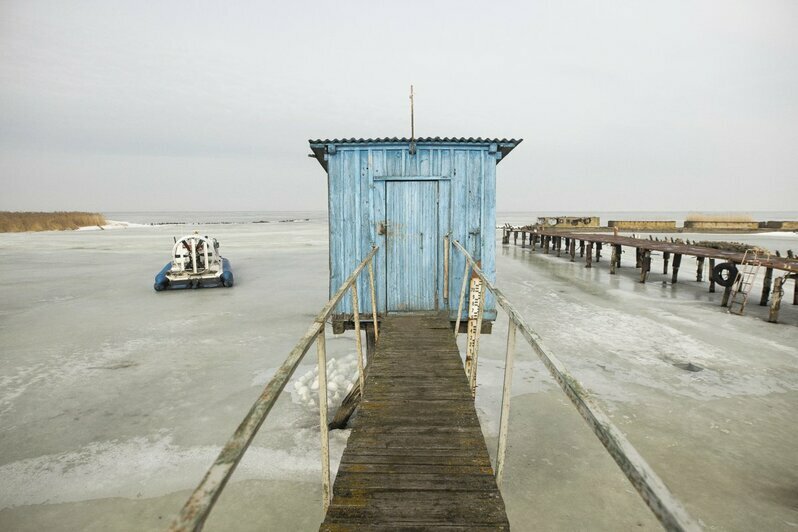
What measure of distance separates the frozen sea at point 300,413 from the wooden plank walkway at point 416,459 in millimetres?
1537

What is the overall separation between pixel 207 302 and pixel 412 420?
1309 cm

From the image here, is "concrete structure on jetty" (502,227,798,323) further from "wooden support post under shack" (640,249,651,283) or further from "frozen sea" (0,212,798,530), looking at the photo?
"frozen sea" (0,212,798,530)


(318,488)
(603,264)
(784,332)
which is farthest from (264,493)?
(603,264)

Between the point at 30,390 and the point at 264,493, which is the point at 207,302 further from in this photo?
the point at 264,493

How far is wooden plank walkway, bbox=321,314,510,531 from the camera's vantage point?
274 cm

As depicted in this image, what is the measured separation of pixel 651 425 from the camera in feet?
21.2

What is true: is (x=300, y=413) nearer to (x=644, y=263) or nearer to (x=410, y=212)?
(x=410, y=212)

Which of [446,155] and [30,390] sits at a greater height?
[446,155]

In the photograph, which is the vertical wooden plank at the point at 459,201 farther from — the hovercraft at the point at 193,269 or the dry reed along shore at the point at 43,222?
the dry reed along shore at the point at 43,222

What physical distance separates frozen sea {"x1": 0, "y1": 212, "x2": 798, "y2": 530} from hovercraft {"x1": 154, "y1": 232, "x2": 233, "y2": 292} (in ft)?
8.75

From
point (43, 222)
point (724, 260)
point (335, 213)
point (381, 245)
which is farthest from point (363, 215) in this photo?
point (43, 222)

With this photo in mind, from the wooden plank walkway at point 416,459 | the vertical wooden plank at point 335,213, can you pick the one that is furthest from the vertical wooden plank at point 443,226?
the wooden plank walkway at point 416,459

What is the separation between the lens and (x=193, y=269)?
700 inches

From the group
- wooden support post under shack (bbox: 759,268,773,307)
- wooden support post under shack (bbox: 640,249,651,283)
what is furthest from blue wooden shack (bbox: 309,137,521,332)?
wooden support post under shack (bbox: 640,249,651,283)
